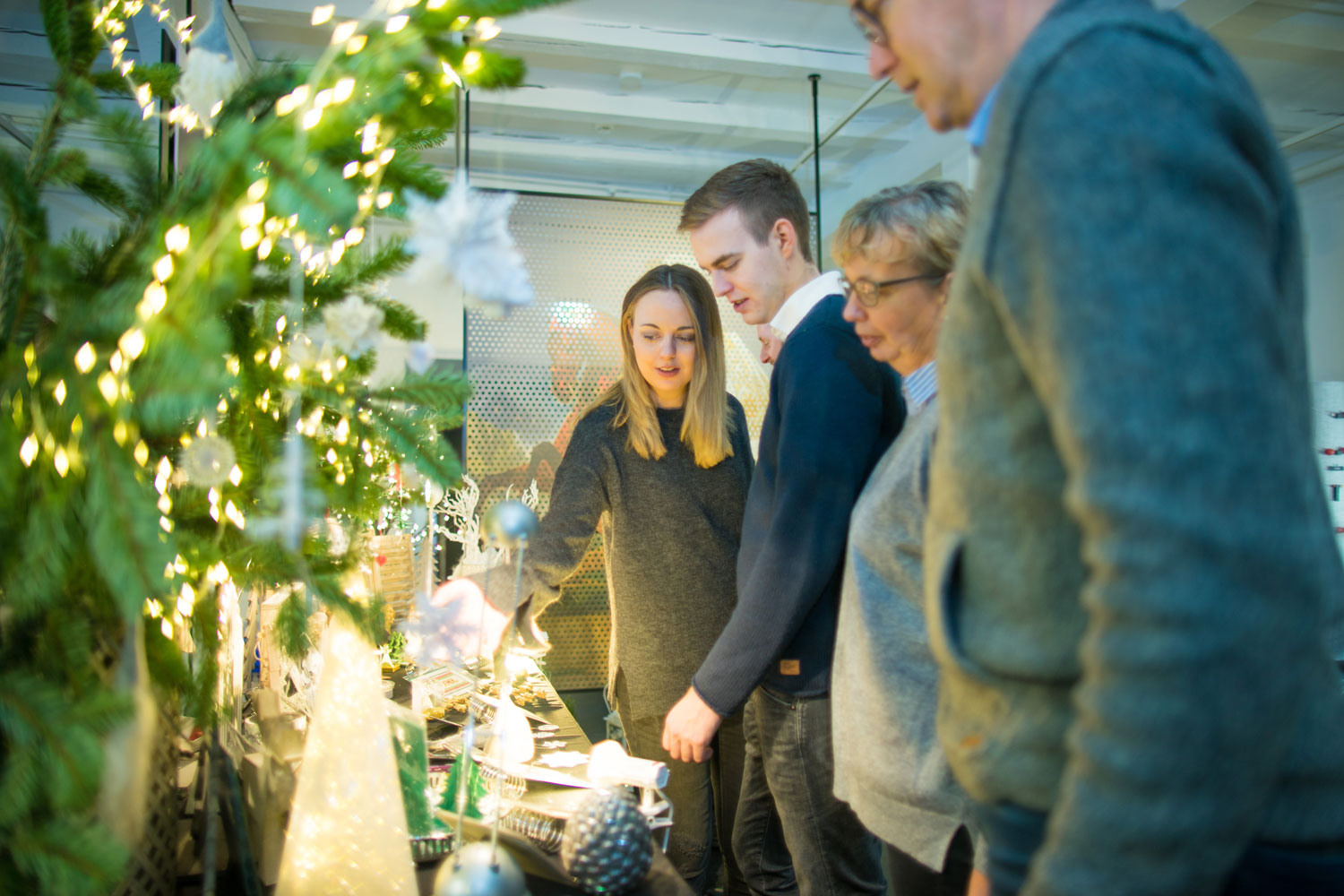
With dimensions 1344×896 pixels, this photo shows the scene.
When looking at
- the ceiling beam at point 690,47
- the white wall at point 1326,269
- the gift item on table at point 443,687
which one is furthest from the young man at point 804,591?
the white wall at point 1326,269

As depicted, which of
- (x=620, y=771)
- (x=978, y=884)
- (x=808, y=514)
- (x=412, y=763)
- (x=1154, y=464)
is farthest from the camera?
(x=808, y=514)

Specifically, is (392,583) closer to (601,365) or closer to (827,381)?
(827,381)

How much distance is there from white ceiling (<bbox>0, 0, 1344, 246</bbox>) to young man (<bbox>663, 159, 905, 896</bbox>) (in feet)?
6.93

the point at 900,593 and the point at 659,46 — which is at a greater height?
the point at 659,46

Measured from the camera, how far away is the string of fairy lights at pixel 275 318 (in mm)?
547

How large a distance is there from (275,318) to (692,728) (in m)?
0.95

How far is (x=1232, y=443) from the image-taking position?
0.41 m

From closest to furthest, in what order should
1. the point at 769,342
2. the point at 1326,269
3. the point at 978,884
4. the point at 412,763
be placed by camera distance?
1. the point at 978,884
2. the point at 412,763
3. the point at 769,342
4. the point at 1326,269

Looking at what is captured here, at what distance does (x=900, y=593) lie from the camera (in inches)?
42.3

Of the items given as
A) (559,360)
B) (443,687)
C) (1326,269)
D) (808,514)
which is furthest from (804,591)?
(1326,269)

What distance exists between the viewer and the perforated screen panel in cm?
345

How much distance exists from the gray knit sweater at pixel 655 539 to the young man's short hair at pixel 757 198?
521 mm

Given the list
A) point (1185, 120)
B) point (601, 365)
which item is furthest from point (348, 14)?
point (1185, 120)

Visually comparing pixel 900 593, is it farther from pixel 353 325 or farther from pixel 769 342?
pixel 769 342
